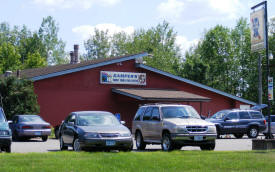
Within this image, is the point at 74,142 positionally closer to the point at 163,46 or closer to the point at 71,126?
the point at 71,126

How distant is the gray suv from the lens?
60.1ft

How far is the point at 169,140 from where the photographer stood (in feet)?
60.7

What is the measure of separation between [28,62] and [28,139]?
40.8 m

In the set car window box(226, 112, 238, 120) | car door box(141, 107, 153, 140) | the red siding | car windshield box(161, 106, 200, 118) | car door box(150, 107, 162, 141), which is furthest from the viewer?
the red siding

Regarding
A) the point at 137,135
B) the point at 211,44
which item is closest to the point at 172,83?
the point at 137,135

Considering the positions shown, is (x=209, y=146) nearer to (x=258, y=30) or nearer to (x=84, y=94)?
(x=258, y=30)

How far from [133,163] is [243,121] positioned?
67.2 ft

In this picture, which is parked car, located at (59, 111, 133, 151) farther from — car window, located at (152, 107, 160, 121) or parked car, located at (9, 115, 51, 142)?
parked car, located at (9, 115, 51, 142)

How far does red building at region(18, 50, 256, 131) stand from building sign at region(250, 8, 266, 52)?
16.3 m

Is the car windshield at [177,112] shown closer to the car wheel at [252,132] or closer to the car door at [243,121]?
the car door at [243,121]

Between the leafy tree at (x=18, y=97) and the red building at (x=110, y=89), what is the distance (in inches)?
57.0

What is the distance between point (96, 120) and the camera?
1852cm

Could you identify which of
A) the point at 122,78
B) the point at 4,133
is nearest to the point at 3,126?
the point at 4,133

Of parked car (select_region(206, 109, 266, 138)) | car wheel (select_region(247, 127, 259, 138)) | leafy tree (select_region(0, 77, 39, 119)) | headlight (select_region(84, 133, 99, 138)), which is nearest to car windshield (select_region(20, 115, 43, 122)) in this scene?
leafy tree (select_region(0, 77, 39, 119))
